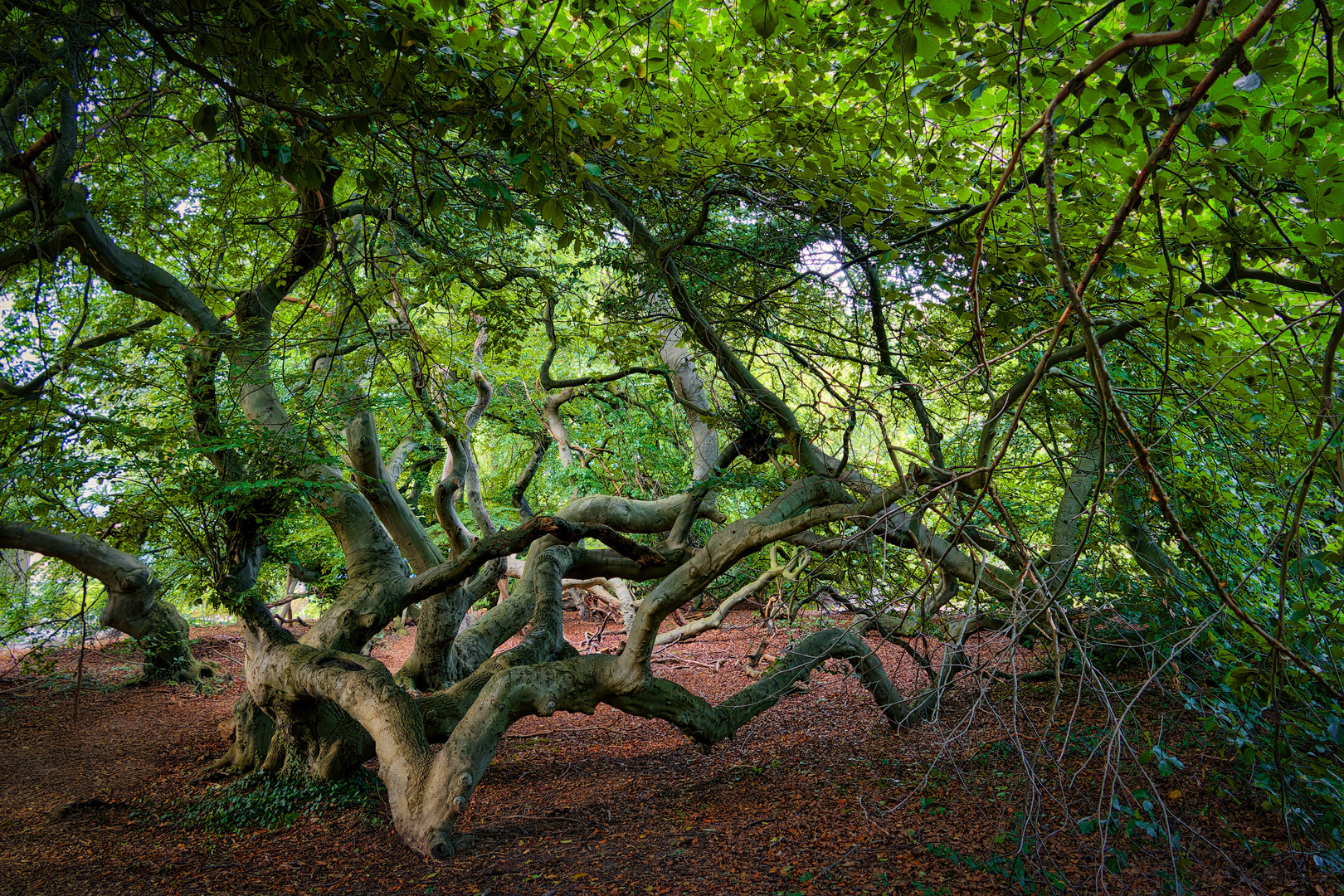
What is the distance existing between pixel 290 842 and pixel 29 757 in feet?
13.9

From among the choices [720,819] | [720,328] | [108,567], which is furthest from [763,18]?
[108,567]

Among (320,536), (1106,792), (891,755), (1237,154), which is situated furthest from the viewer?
(320,536)

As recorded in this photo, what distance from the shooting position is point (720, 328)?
542 centimetres

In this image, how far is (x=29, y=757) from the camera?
6777 mm

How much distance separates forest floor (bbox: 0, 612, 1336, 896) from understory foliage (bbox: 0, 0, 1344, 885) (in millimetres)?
218

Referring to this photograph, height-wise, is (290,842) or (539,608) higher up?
(539,608)

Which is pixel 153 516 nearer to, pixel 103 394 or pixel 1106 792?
pixel 103 394

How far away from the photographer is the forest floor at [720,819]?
11.3ft

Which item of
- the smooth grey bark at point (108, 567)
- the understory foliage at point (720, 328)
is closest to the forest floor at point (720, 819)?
the understory foliage at point (720, 328)

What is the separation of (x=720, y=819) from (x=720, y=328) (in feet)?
11.1

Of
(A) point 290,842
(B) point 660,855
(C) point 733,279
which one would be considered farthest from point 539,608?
(C) point 733,279

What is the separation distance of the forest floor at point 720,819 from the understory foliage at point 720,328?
0.22 metres

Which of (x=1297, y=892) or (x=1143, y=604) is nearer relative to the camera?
(x=1297, y=892)

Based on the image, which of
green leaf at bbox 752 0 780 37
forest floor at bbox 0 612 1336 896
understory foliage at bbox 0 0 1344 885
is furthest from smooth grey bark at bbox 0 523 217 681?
green leaf at bbox 752 0 780 37
